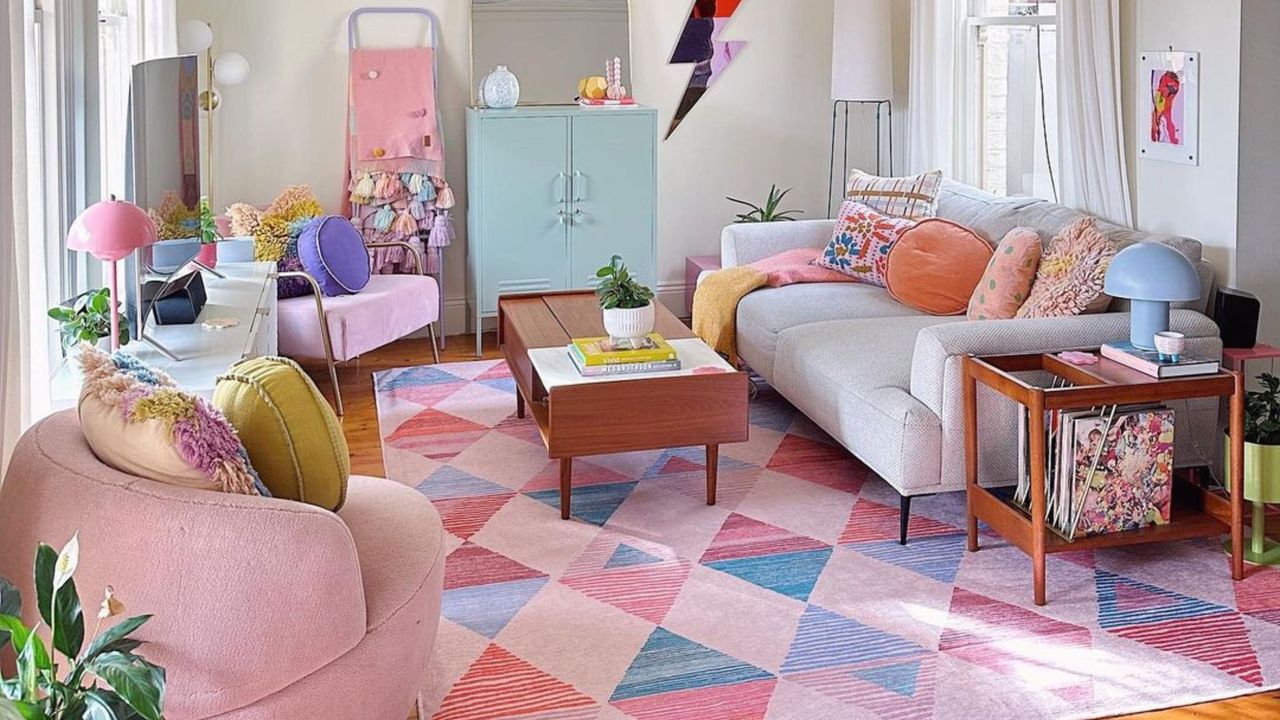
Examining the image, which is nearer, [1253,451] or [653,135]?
[1253,451]

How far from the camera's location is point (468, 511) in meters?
4.10

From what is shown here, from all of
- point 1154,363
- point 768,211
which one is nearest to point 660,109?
point 768,211

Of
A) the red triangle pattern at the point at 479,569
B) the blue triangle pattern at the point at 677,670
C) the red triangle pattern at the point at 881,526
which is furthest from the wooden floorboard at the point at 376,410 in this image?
the red triangle pattern at the point at 881,526

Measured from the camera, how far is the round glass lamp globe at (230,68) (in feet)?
18.8

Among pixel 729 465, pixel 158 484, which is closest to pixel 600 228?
pixel 729 465

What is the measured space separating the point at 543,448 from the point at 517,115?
6.34 feet

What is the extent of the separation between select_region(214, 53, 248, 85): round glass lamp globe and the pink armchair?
12.1 feet

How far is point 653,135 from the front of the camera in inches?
245

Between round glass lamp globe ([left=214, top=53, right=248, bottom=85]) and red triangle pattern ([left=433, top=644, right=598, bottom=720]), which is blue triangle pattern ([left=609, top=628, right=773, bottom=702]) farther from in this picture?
round glass lamp globe ([left=214, top=53, right=248, bottom=85])

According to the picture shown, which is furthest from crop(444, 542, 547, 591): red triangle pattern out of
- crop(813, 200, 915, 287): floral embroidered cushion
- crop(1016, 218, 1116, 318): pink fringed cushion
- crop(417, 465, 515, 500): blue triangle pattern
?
crop(813, 200, 915, 287): floral embroidered cushion

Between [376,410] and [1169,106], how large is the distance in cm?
302

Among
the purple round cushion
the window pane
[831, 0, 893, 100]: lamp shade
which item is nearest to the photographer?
the purple round cushion

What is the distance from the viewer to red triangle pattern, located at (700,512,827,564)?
12.3ft

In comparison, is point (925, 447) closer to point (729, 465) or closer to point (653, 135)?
point (729, 465)
